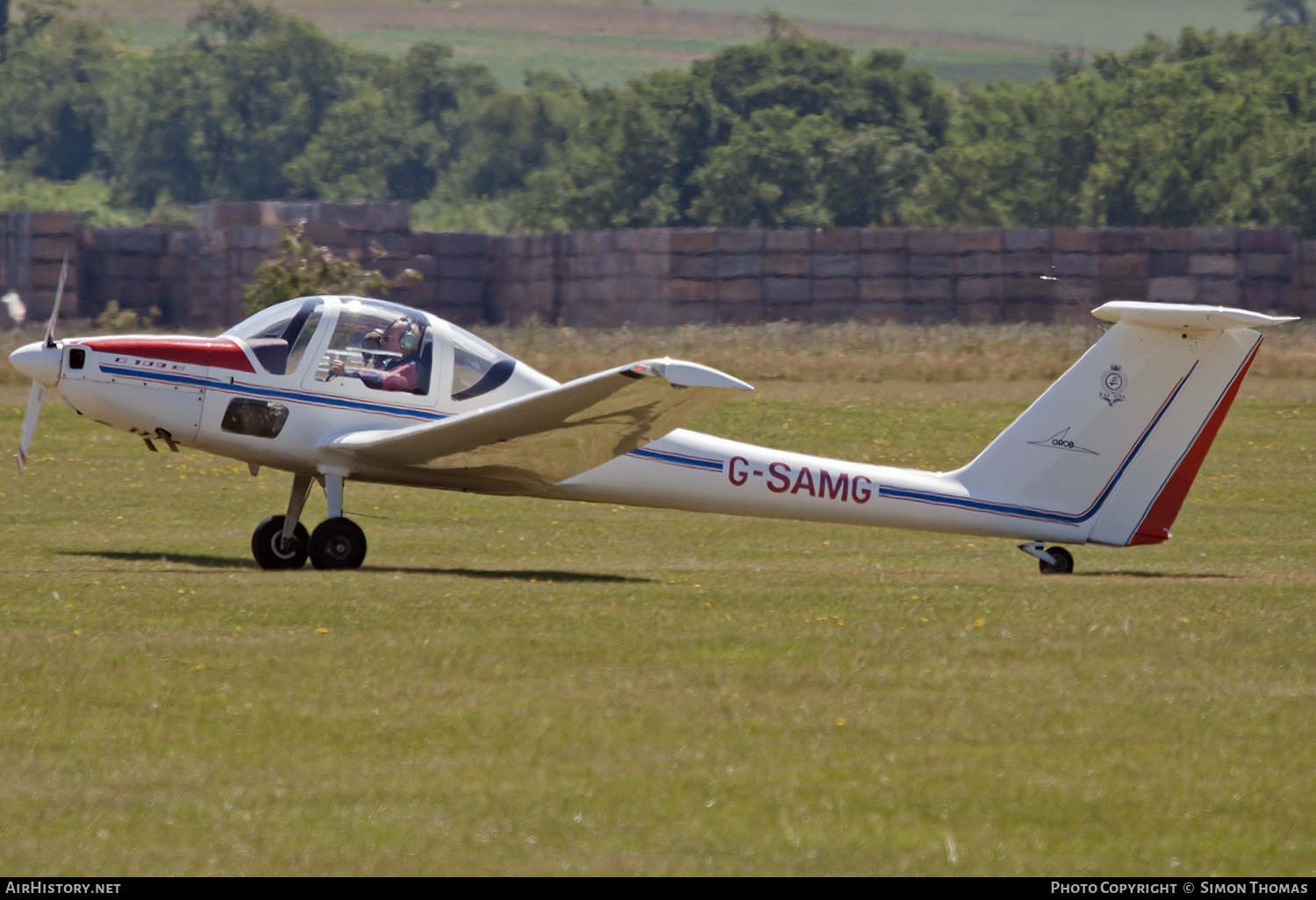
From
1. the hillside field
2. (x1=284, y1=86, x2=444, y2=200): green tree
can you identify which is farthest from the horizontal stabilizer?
the hillside field

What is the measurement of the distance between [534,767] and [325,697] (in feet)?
5.17

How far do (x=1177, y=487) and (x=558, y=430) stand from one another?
516cm

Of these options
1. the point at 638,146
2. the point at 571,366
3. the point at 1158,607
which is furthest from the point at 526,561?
the point at 638,146

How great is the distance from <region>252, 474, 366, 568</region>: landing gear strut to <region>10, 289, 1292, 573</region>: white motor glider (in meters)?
0.02

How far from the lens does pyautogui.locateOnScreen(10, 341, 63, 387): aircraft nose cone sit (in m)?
12.8

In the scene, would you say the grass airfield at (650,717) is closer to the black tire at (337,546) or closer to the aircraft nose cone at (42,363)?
the black tire at (337,546)

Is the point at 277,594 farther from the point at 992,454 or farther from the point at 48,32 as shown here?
the point at 48,32

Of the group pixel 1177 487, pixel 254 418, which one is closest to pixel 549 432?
pixel 254 418

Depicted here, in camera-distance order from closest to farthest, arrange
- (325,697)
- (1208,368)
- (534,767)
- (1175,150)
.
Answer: (534,767) < (325,697) < (1208,368) < (1175,150)

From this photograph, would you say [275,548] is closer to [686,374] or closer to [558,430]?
[558,430]

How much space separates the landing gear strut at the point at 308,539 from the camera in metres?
13.2

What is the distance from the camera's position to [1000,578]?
44.8 feet

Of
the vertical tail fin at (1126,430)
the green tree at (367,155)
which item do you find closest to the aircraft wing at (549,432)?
the vertical tail fin at (1126,430)

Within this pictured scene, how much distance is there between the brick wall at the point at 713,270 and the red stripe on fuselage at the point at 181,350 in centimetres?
2923
